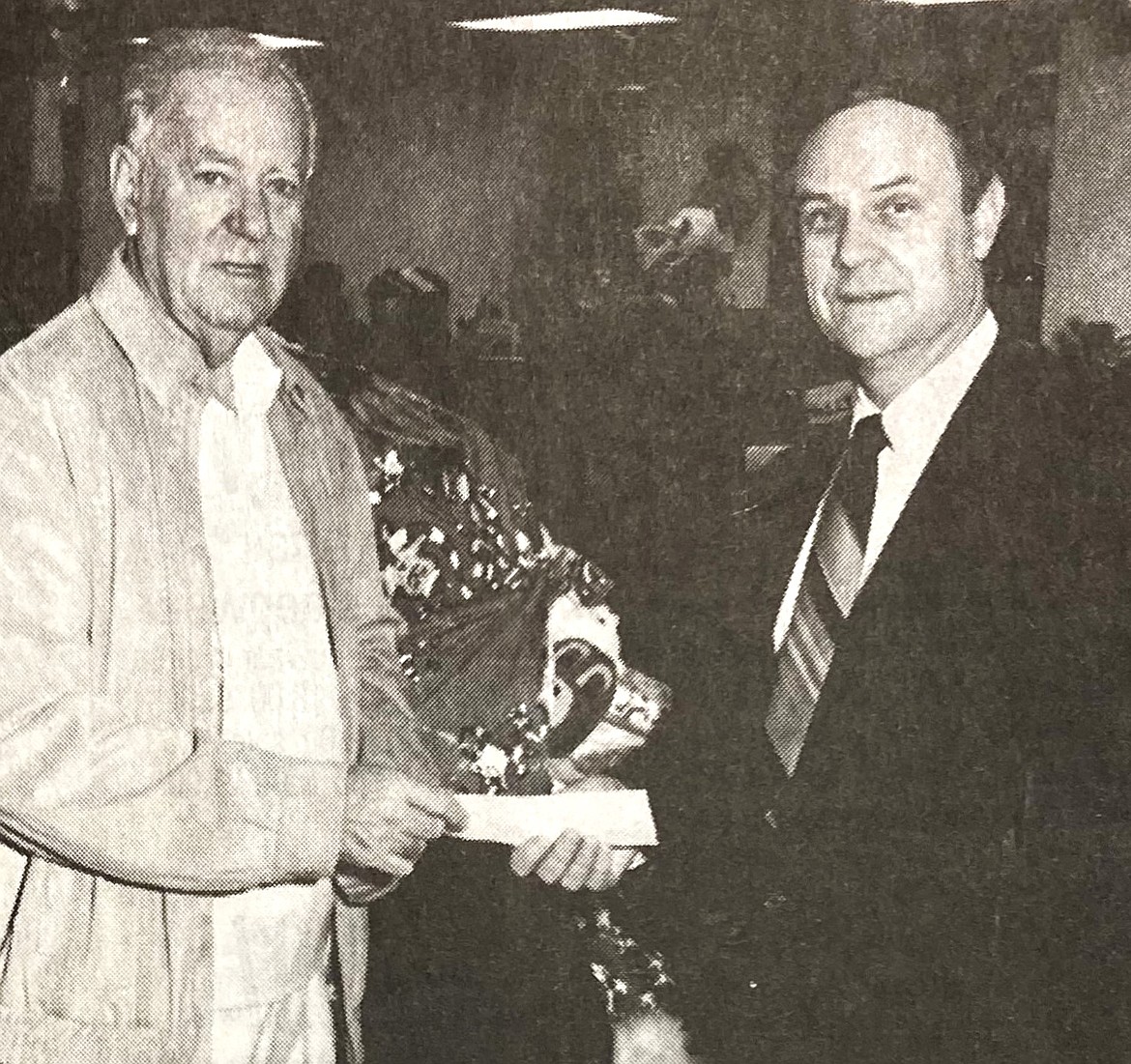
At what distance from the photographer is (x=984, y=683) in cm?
237

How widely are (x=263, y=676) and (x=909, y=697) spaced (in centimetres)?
95

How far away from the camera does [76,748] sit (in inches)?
90.7

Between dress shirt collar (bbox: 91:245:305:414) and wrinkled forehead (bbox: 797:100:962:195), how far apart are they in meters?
0.84

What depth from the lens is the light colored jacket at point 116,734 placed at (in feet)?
7.59

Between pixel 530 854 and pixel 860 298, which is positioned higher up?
pixel 860 298

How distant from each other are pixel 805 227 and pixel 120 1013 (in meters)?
1.52

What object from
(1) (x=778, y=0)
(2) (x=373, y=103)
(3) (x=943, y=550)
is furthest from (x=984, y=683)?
(2) (x=373, y=103)

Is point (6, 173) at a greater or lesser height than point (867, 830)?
greater

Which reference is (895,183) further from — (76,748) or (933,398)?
(76,748)

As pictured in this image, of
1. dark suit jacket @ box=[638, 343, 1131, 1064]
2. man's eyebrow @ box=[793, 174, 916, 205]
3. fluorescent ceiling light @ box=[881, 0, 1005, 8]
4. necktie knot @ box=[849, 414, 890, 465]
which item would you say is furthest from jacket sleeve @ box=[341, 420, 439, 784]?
fluorescent ceiling light @ box=[881, 0, 1005, 8]

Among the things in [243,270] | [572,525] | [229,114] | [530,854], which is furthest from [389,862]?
[229,114]

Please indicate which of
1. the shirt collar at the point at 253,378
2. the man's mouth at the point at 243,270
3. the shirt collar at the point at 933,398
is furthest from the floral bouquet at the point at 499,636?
the shirt collar at the point at 933,398

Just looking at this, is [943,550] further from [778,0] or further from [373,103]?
[373,103]

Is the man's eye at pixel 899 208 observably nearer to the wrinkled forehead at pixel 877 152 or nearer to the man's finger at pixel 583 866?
the wrinkled forehead at pixel 877 152
